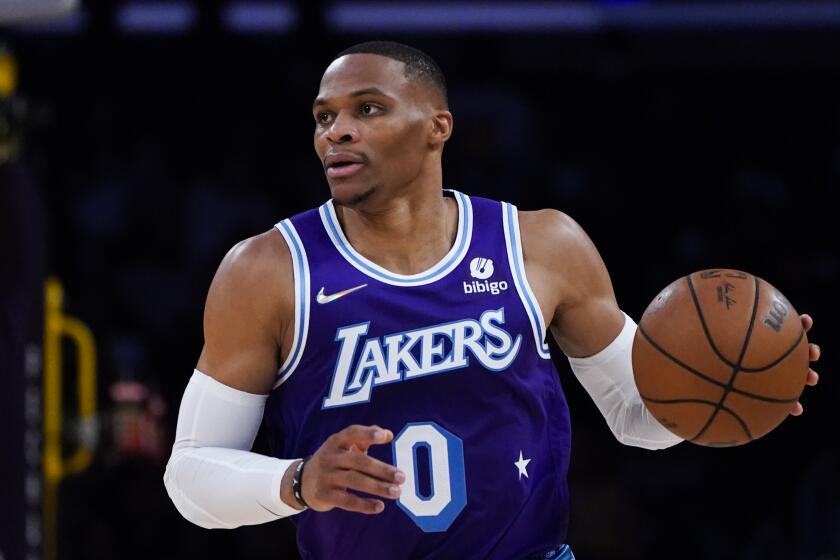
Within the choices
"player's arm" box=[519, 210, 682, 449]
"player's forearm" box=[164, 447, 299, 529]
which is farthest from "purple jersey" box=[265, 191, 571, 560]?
"player's forearm" box=[164, 447, 299, 529]

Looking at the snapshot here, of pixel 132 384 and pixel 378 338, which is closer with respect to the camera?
pixel 378 338

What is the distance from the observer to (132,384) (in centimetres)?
753

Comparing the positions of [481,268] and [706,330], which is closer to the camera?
[706,330]

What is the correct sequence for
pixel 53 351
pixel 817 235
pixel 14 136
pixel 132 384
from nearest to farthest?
pixel 14 136, pixel 53 351, pixel 132 384, pixel 817 235

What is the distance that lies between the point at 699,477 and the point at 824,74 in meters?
3.47

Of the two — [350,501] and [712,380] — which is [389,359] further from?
[712,380]

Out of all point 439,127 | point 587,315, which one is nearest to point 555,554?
point 587,315

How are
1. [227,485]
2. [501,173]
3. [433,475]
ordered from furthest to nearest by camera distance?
[501,173] < [433,475] < [227,485]

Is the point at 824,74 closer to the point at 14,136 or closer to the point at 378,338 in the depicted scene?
the point at 14,136

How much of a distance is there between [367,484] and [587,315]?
3.44 feet

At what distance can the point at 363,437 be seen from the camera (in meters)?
2.77

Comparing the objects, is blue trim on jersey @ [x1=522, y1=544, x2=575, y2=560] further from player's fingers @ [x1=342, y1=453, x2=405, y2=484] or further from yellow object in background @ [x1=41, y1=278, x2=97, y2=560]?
yellow object in background @ [x1=41, y1=278, x2=97, y2=560]

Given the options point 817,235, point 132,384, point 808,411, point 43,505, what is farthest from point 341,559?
point 817,235

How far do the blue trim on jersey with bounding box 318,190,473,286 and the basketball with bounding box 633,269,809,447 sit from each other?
53cm
